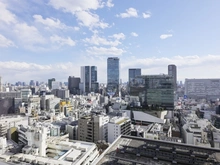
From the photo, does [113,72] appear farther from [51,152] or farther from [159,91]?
[51,152]

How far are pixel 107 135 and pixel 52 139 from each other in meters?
6.63

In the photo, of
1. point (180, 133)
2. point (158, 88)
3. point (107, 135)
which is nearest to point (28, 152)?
point (107, 135)

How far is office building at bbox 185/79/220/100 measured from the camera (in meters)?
55.9

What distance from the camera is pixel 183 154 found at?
29.4 ft

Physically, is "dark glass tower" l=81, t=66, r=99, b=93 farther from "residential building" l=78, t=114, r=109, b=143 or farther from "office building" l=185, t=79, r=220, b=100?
"residential building" l=78, t=114, r=109, b=143

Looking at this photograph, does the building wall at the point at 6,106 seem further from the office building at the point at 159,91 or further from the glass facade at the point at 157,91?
the office building at the point at 159,91

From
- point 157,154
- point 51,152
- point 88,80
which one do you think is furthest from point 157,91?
point 88,80

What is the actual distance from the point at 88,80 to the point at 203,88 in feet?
156

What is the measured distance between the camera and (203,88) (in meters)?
57.7

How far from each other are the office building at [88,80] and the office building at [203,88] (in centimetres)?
3983

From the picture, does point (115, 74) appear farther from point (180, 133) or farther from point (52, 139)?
point (52, 139)

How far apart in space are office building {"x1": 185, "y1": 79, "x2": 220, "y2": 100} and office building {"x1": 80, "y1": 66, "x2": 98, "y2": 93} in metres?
39.8

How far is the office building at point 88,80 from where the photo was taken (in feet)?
252

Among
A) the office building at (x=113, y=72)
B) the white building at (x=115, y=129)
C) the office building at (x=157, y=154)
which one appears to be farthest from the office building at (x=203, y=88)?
the office building at (x=157, y=154)
